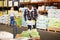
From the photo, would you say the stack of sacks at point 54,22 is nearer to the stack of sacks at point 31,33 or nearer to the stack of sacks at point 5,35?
the stack of sacks at point 31,33

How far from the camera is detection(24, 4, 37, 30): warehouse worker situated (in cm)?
250

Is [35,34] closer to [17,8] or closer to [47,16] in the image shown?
[47,16]

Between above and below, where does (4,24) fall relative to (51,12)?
below

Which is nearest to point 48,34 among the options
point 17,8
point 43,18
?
point 43,18

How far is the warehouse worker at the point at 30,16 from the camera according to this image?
8.21 ft

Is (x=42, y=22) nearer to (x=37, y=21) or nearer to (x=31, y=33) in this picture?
(x=37, y=21)

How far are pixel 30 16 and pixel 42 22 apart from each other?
0.24m

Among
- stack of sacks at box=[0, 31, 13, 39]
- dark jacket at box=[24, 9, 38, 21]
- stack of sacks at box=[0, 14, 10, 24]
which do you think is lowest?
stack of sacks at box=[0, 31, 13, 39]

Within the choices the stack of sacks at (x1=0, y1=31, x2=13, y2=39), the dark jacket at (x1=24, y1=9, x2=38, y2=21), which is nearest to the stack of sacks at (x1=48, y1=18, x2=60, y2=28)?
the dark jacket at (x1=24, y1=9, x2=38, y2=21)

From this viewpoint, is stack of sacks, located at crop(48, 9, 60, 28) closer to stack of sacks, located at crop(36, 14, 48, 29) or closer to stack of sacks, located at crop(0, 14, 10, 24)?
stack of sacks, located at crop(36, 14, 48, 29)

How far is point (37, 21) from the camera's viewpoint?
248cm

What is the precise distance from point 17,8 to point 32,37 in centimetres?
56

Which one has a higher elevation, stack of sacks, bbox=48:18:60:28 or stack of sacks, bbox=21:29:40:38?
stack of sacks, bbox=48:18:60:28

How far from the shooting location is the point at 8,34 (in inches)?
107
